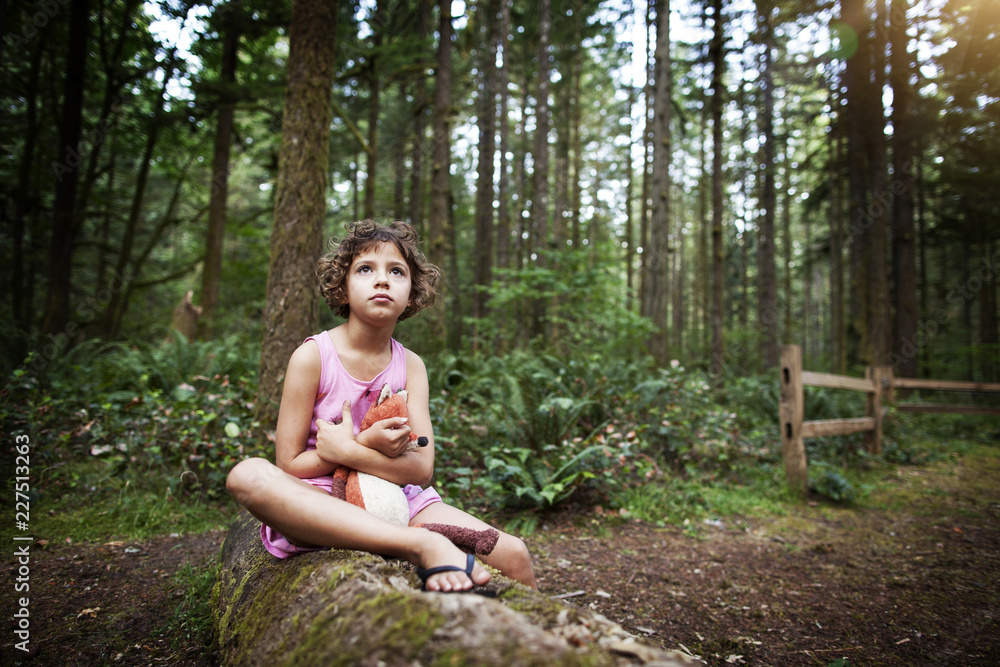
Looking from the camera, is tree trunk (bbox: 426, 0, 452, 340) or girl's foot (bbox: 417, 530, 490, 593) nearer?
girl's foot (bbox: 417, 530, 490, 593)

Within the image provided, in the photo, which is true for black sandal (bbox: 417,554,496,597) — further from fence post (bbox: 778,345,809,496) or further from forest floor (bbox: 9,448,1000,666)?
fence post (bbox: 778,345,809,496)

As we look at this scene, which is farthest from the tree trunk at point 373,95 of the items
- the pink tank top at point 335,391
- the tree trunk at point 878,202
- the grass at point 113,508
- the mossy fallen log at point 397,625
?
the tree trunk at point 878,202

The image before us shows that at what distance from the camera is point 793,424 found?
16.9 ft

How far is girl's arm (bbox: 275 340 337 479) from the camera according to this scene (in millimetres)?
1854

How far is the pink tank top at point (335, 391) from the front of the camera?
76.2 inches

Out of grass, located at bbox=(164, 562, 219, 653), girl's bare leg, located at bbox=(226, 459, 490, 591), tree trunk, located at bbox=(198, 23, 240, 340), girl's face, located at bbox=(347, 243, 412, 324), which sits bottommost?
grass, located at bbox=(164, 562, 219, 653)

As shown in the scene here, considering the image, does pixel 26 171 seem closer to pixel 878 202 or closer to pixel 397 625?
pixel 397 625

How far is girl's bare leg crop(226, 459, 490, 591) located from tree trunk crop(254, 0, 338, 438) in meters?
2.87

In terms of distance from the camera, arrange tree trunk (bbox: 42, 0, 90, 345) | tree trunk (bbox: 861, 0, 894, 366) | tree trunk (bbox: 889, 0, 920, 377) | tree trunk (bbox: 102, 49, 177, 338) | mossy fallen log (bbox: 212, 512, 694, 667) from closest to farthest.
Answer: mossy fallen log (bbox: 212, 512, 694, 667) < tree trunk (bbox: 42, 0, 90, 345) < tree trunk (bbox: 102, 49, 177, 338) < tree trunk (bbox: 861, 0, 894, 366) < tree trunk (bbox: 889, 0, 920, 377)

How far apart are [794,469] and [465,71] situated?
16.5m

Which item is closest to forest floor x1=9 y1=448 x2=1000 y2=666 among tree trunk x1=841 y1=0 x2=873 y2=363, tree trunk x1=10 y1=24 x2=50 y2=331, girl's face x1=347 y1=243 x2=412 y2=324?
girl's face x1=347 y1=243 x2=412 y2=324

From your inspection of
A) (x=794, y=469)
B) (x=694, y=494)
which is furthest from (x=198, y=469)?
(x=794, y=469)

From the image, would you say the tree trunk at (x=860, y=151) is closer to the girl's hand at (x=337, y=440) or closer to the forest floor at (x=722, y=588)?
the forest floor at (x=722, y=588)

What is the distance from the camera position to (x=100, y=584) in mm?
2689
